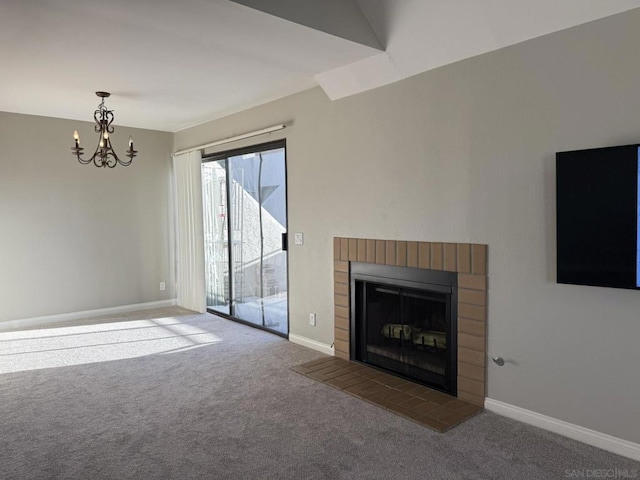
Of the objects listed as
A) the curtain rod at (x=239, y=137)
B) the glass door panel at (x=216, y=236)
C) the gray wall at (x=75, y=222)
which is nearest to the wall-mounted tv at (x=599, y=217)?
the curtain rod at (x=239, y=137)

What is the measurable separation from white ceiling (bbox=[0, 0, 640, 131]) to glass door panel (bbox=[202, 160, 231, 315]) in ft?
5.11

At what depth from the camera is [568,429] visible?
261cm

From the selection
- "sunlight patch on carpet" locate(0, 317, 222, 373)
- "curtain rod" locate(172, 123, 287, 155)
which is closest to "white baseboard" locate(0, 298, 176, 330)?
"sunlight patch on carpet" locate(0, 317, 222, 373)

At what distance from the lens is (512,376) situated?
113 inches

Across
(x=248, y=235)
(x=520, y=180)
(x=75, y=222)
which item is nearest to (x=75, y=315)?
(x=75, y=222)

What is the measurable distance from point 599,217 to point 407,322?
63.3 inches

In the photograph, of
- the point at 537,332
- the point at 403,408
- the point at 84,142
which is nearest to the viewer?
the point at 537,332

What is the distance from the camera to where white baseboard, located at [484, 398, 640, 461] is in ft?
7.88

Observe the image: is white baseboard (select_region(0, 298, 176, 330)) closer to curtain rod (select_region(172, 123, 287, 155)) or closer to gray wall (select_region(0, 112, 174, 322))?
gray wall (select_region(0, 112, 174, 322))

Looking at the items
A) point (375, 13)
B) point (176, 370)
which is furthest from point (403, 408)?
point (375, 13)

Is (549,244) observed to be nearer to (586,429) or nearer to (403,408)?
(586,429)

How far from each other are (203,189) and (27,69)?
2.61 meters

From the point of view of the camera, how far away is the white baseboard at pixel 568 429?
2402mm

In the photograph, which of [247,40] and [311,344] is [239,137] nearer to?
[247,40]
